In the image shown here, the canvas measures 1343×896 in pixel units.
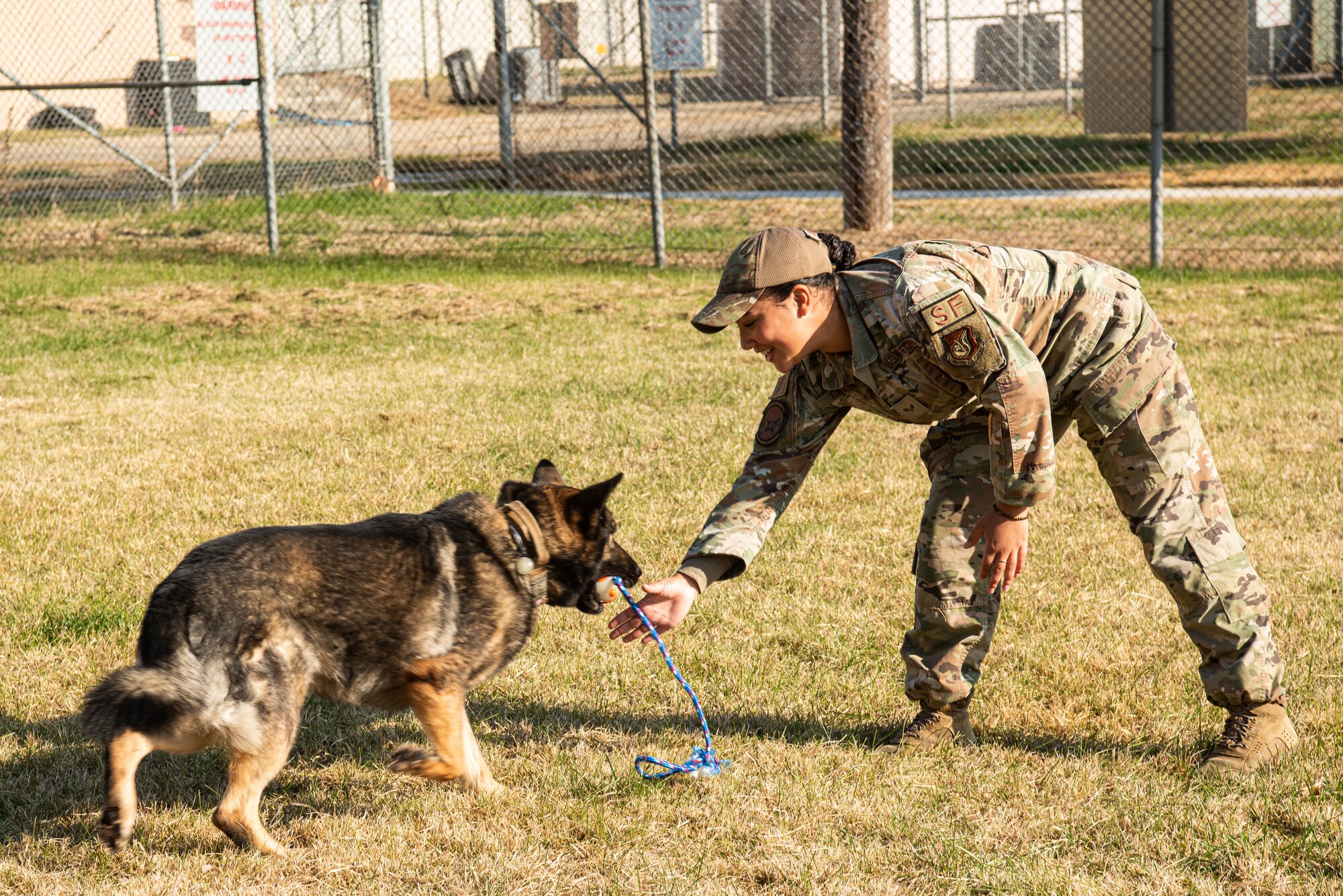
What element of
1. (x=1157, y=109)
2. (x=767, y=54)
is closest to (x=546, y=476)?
(x=1157, y=109)

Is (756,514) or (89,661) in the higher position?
(756,514)

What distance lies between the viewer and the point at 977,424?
12.3 feet

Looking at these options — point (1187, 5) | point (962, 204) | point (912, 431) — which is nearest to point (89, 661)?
point (912, 431)

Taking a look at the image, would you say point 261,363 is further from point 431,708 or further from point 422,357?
point 431,708

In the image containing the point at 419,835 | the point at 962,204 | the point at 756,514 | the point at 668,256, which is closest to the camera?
the point at 419,835

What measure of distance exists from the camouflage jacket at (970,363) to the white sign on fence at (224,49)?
40.0 feet

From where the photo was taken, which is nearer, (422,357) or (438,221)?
(422,357)

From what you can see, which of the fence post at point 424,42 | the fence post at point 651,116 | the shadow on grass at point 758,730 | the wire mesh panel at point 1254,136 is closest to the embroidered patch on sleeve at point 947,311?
the shadow on grass at point 758,730

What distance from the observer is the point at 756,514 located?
3635mm

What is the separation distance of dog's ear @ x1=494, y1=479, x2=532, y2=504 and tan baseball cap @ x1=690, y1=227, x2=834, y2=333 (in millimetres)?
863

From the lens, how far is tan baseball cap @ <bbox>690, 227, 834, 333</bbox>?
317 cm

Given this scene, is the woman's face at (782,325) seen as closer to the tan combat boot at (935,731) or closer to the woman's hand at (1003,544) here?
the woman's hand at (1003,544)

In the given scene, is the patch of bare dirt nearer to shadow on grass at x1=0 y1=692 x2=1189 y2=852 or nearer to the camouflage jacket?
shadow on grass at x1=0 y1=692 x2=1189 y2=852

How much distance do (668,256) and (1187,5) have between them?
10.4 m
